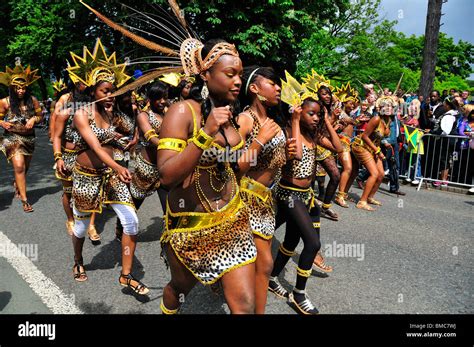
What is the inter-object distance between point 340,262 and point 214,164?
9.79ft

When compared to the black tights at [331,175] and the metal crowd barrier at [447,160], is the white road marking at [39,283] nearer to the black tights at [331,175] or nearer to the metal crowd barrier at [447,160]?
the black tights at [331,175]

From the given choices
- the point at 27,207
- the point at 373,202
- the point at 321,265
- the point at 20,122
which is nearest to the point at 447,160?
the point at 373,202

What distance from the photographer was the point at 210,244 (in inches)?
96.7

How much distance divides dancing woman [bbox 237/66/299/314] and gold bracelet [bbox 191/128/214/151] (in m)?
0.88

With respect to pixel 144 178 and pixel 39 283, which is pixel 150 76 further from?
pixel 39 283

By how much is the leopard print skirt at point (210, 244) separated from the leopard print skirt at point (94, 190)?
1860 millimetres

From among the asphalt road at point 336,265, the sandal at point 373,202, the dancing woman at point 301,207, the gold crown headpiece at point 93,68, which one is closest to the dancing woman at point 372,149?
the sandal at point 373,202

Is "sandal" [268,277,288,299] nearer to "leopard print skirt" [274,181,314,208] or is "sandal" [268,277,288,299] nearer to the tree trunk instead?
"leopard print skirt" [274,181,314,208]

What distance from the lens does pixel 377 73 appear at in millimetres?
24547

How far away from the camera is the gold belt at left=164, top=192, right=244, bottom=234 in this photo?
2473 millimetres

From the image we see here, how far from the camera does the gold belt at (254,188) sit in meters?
3.28

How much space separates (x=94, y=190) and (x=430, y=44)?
12198 mm

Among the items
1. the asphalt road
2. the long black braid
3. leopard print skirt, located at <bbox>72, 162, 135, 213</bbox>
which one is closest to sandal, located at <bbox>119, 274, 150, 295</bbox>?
the asphalt road
